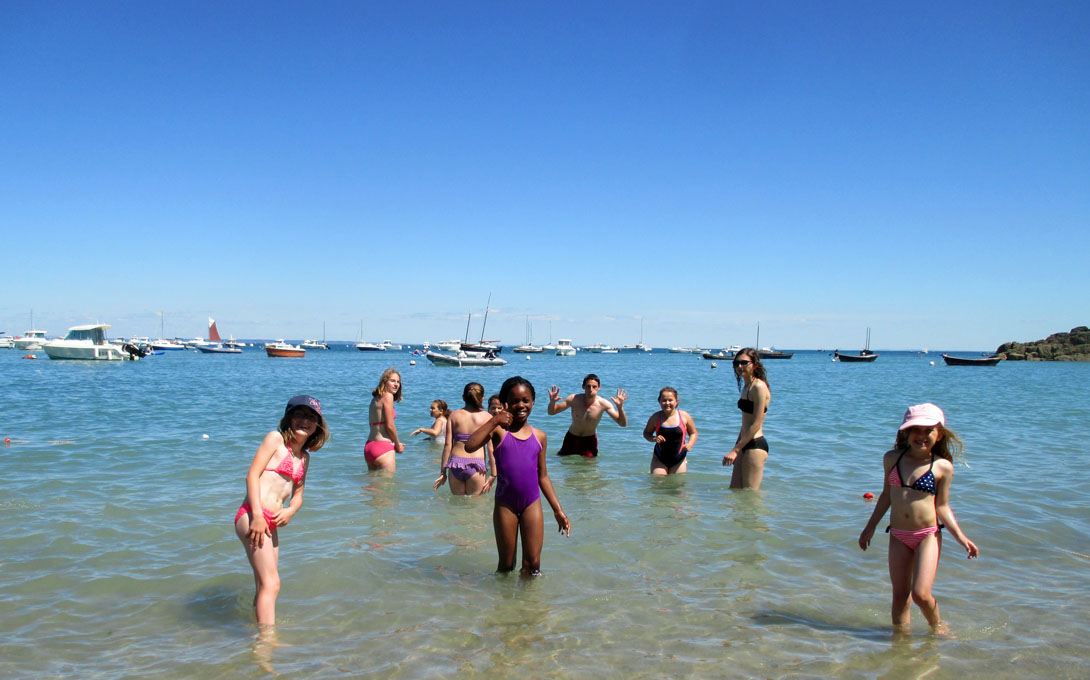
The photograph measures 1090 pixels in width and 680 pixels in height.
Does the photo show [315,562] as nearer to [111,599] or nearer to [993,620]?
[111,599]

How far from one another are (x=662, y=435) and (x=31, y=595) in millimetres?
7566

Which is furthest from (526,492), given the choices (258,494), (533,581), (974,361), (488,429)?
(974,361)

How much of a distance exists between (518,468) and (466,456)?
3.69 meters

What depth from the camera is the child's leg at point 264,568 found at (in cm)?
457

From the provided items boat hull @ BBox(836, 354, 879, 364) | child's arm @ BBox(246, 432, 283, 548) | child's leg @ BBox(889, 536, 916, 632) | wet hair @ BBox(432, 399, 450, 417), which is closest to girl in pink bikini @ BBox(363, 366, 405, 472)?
wet hair @ BBox(432, 399, 450, 417)

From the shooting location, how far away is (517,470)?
550cm

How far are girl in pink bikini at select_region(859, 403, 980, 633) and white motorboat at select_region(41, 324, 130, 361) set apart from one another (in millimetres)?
68666

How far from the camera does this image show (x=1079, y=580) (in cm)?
626

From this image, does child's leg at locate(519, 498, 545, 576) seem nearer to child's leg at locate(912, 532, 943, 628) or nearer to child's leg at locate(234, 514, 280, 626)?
child's leg at locate(234, 514, 280, 626)

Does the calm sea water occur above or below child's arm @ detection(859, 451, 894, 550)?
below

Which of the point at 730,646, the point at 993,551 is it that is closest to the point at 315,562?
the point at 730,646

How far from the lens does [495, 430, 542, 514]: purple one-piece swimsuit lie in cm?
550

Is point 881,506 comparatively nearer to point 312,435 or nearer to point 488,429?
point 488,429

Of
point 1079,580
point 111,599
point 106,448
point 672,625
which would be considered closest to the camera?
point 672,625
